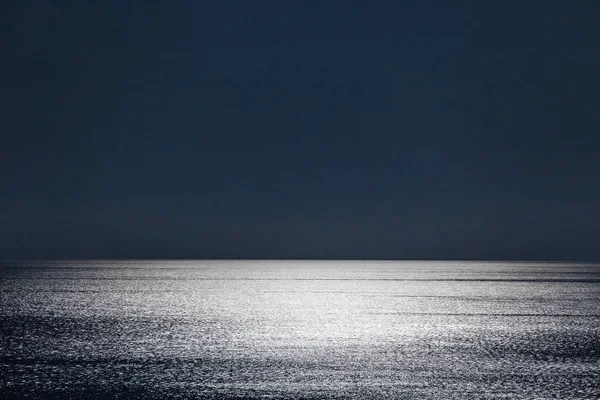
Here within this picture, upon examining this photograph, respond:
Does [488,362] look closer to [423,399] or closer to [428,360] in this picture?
[428,360]

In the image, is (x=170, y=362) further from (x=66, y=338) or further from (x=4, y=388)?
(x=66, y=338)

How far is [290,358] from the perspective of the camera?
19.8m

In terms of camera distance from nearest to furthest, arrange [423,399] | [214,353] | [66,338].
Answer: [423,399] → [214,353] → [66,338]

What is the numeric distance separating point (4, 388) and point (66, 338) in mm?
10637

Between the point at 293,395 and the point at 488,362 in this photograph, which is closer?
the point at 293,395

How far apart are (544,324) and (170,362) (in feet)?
67.4

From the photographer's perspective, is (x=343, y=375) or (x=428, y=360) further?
(x=428, y=360)

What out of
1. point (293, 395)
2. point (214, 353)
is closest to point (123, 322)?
point (214, 353)

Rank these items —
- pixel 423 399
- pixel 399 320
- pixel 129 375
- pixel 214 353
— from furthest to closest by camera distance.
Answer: pixel 399 320, pixel 214 353, pixel 129 375, pixel 423 399

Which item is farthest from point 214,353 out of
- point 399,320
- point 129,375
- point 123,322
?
point 399,320

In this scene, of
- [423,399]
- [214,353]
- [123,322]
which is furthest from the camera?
[123,322]

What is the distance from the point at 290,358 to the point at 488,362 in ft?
18.2

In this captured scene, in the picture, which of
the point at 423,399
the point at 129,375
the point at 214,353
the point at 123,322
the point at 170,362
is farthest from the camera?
the point at 123,322

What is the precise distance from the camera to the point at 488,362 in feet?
63.8
